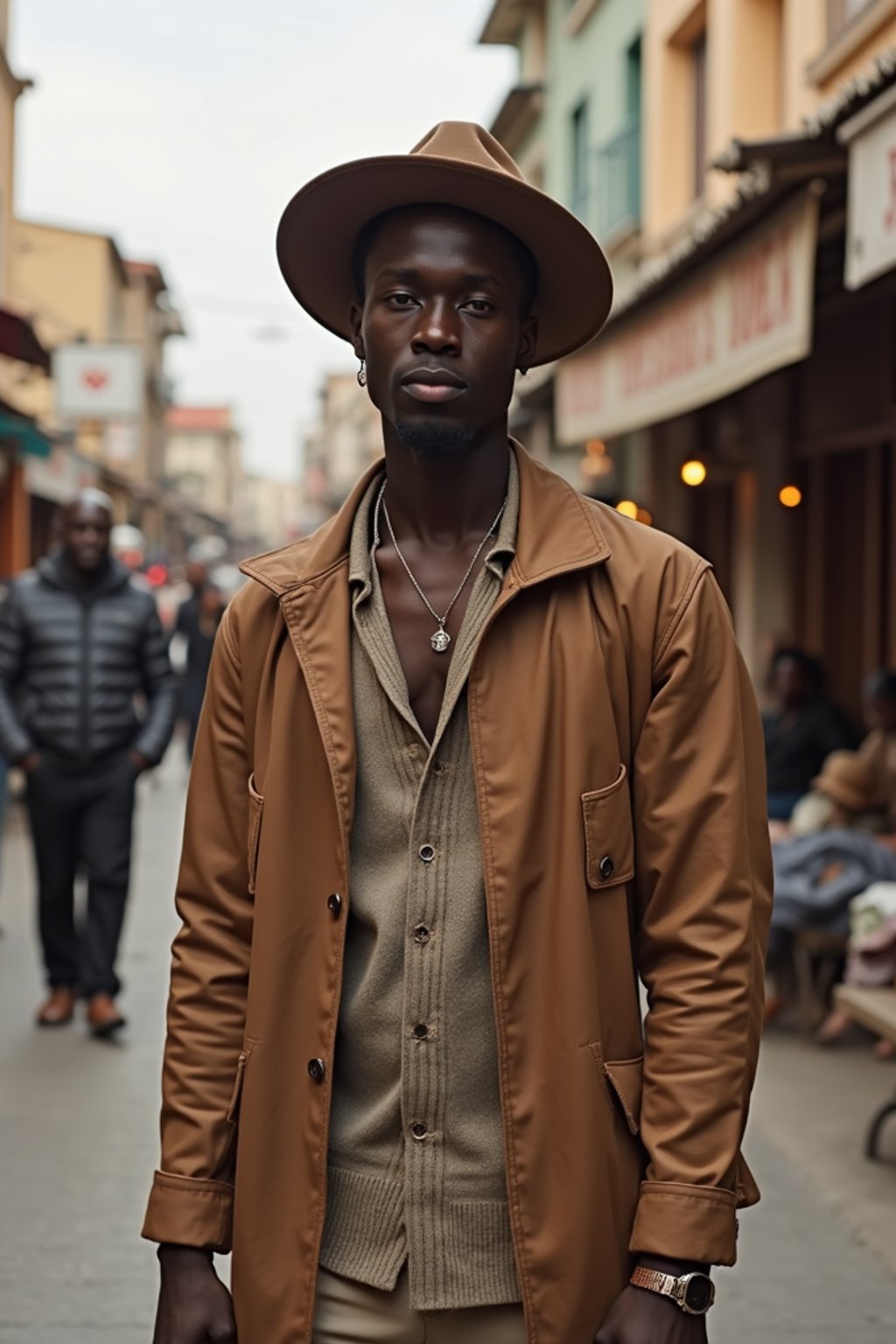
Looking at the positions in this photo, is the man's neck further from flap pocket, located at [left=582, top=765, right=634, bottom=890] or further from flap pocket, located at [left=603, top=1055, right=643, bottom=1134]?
flap pocket, located at [left=603, top=1055, right=643, bottom=1134]

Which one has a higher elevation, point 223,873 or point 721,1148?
point 223,873

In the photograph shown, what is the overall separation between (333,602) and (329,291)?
0.48 m

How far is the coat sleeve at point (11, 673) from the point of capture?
23.8 ft

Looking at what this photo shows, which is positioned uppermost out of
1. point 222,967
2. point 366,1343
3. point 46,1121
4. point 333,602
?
point 333,602

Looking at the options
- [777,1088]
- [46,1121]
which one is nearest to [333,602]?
[46,1121]

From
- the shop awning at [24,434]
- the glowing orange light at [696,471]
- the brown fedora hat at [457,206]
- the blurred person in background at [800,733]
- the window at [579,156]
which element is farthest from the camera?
the window at [579,156]

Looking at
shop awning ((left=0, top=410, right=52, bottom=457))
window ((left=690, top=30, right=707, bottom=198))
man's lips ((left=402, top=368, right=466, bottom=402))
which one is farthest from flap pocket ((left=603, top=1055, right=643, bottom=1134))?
window ((left=690, top=30, right=707, bottom=198))

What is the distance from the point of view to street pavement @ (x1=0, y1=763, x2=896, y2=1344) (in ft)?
14.9

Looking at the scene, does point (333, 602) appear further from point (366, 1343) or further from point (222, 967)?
point (366, 1343)

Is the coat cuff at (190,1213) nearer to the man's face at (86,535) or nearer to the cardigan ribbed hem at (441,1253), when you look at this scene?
the cardigan ribbed hem at (441,1253)

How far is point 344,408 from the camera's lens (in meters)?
92.3

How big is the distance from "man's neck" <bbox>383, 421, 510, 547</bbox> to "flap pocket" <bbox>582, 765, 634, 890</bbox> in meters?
0.39

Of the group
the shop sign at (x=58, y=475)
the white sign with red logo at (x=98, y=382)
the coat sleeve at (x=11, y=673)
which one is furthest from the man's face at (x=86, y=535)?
the white sign with red logo at (x=98, y=382)

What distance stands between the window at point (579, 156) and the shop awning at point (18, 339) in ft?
34.6
